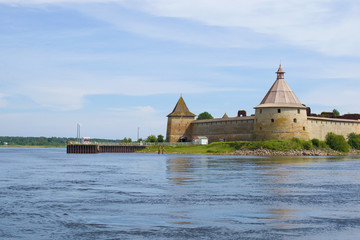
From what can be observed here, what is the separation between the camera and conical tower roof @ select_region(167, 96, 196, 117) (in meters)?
80.2

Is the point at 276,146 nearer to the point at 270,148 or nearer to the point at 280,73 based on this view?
the point at 270,148

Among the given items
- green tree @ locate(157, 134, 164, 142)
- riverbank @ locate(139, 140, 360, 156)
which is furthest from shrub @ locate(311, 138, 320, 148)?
green tree @ locate(157, 134, 164, 142)

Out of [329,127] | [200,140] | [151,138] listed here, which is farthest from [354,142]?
[151,138]

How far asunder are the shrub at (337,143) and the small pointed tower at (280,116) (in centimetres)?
331

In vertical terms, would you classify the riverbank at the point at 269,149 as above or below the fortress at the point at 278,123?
below

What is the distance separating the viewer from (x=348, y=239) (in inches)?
395

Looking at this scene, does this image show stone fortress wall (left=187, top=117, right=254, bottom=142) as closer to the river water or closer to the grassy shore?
the grassy shore

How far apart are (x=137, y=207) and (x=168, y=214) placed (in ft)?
4.72

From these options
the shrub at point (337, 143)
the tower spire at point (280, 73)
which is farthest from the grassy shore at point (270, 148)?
the tower spire at point (280, 73)

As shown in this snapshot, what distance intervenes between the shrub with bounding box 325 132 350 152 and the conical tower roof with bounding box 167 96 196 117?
23839mm

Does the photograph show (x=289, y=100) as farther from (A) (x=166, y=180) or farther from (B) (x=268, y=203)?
(B) (x=268, y=203)

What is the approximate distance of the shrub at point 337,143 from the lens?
63469 millimetres

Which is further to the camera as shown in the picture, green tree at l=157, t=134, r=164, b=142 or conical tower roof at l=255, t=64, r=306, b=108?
green tree at l=157, t=134, r=164, b=142

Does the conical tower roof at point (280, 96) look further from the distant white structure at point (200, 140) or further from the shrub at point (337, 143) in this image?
the distant white structure at point (200, 140)
